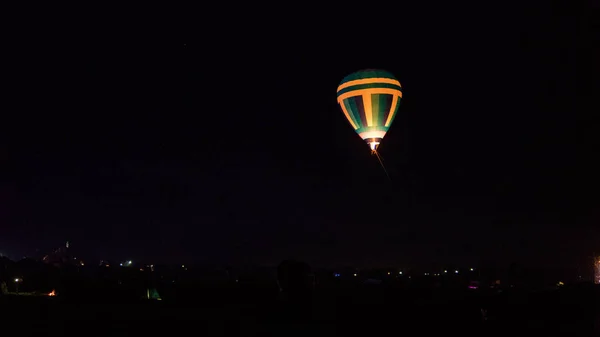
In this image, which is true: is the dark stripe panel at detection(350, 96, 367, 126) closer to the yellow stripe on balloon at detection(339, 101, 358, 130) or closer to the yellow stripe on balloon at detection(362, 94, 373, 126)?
the yellow stripe on balloon at detection(362, 94, 373, 126)

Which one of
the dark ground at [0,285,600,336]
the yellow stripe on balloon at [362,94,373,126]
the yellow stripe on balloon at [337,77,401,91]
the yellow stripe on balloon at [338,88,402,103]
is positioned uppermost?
the yellow stripe on balloon at [337,77,401,91]

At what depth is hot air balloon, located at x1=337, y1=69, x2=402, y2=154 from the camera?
2833cm

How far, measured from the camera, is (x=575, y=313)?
18.0 m

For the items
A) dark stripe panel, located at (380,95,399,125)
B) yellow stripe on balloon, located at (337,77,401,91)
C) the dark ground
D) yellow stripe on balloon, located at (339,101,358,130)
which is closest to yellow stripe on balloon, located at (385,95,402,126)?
dark stripe panel, located at (380,95,399,125)

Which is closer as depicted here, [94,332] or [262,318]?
[94,332]

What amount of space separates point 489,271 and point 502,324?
1915 inches

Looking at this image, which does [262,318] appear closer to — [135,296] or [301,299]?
[301,299]

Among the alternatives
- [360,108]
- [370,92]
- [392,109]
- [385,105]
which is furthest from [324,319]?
[392,109]

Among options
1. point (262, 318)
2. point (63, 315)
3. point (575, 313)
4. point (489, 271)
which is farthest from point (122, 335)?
point (489, 271)

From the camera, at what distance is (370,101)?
28438 mm

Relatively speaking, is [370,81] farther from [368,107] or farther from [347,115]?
[347,115]

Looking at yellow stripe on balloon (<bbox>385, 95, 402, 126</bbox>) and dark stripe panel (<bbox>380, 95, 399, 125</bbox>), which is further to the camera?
yellow stripe on balloon (<bbox>385, 95, 402, 126</bbox>)

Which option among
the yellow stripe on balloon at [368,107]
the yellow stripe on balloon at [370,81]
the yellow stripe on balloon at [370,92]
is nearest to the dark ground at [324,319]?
the yellow stripe on balloon at [368,107]

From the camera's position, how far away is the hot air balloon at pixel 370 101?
2833cm
